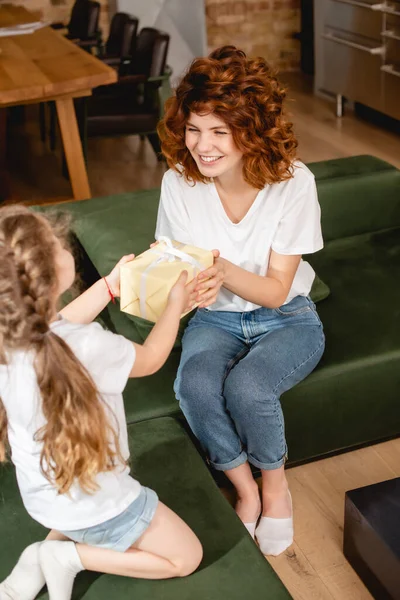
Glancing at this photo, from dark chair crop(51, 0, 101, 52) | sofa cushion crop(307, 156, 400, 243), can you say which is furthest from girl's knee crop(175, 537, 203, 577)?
dark chair crop(51, 0, 101, 52)

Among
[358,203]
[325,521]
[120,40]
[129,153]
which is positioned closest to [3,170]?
[129,153]

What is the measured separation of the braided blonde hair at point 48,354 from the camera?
125cm

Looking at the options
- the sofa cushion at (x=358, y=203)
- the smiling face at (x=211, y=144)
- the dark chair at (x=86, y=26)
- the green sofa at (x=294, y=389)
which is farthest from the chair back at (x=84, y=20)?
the smiling face at (x=211, y=144)

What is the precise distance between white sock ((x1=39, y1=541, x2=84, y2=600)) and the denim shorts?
26 mm

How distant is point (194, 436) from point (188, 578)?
1.85 feet

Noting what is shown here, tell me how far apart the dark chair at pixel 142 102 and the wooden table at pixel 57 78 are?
0.71ft

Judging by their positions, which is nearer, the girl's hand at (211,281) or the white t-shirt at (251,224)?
the girl's hand at (211,281)

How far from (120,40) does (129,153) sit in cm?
71

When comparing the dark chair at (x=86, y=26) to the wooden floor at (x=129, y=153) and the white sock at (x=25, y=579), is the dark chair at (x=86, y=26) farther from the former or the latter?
the white sock at (x=25, y=579)

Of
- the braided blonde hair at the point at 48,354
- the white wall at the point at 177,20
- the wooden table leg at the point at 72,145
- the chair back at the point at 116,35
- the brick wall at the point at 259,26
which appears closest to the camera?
the braided blonde hair at the point at 48,354

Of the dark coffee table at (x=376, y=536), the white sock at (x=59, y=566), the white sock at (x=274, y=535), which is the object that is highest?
the white sock at (x=59, y=566)

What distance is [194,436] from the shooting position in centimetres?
203

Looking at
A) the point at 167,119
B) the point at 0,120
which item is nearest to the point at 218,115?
the point at 167,119

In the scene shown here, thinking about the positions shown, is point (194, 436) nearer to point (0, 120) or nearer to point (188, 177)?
point (188, 177)
